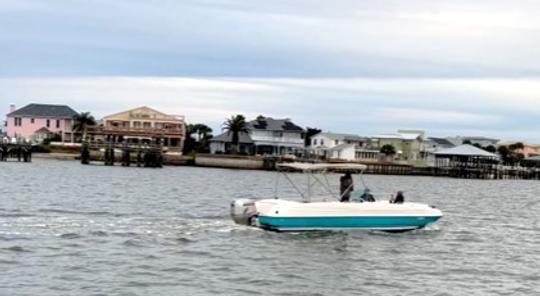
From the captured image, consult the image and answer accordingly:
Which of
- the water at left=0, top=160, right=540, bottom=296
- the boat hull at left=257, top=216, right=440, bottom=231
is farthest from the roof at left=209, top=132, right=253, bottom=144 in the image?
the boat hull at left=257, top=216, right=440, bottom=231

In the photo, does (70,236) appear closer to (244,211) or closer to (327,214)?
(244,211)

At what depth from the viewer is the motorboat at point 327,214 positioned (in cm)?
3525

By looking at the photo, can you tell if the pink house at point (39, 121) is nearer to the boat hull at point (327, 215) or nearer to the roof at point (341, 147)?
the roof at point (341, 147)

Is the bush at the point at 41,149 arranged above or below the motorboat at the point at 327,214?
above

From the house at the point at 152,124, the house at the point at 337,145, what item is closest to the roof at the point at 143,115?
the house at the point at 152,124

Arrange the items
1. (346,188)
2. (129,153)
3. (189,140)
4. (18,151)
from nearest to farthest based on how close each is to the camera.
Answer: (346,188) → (129,153) → (18,151) → (189,140)

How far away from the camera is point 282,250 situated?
105ft

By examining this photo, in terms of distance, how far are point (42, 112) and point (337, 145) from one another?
55872mm

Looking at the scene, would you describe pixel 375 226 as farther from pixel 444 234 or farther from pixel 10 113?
pixel 10 113

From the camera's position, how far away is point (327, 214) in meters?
35.6

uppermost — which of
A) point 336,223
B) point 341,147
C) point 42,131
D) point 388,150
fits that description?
point 42,131

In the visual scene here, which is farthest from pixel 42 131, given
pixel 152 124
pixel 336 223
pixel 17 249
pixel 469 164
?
pixel 17 249

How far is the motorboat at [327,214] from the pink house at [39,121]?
130 meters

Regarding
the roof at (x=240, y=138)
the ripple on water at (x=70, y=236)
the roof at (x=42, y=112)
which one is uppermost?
the roof at (x=42, y=112)
